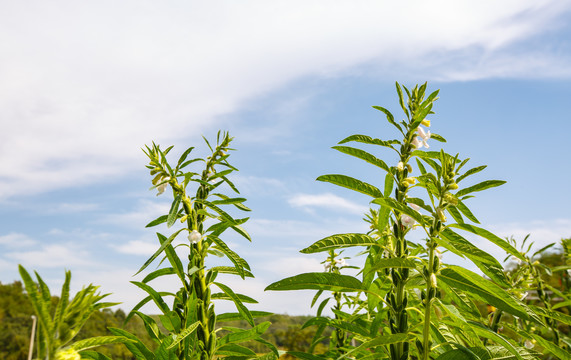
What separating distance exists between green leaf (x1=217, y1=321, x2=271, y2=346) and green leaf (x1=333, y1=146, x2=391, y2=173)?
824 millimetres

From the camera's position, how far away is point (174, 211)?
1872 mm

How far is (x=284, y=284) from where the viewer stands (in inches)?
59.9

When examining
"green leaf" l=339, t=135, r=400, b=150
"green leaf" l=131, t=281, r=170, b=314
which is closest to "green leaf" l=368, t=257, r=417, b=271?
"green leaf" l=339, t=135, r=400, b=150

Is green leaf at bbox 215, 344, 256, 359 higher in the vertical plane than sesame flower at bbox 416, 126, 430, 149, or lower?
lower

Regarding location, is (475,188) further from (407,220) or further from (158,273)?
(158,273)

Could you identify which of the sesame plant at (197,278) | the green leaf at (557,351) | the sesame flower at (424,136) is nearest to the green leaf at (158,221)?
the sesame plant at (197,278)

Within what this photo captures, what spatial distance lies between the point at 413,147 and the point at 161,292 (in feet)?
4.30

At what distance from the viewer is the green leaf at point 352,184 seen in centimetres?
169

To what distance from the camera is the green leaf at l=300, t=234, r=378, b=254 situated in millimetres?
1484

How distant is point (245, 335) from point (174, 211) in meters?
0.64

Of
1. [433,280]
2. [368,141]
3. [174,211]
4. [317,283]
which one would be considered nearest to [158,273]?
[174,211]

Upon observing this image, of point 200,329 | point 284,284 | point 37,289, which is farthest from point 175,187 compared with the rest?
point 37,289

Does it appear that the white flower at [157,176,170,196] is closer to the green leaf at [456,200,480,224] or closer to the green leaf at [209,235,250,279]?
the green leaf at [209,235,250,279]

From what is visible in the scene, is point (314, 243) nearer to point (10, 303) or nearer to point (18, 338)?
point (18, 338)
